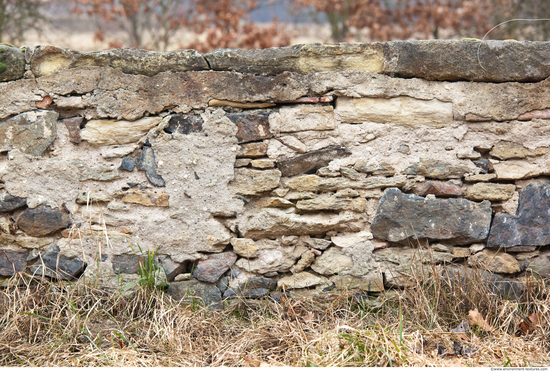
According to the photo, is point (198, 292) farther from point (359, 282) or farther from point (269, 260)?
point (359, 282)

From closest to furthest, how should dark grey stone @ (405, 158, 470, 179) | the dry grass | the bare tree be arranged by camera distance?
the dry grass < dark grey stone @ (405, 158, 470, 179) < the bare tree

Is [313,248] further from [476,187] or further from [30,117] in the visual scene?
[30,117]

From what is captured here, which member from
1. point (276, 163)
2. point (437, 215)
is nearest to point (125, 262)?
point (276, 163)

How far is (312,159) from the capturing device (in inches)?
81.7

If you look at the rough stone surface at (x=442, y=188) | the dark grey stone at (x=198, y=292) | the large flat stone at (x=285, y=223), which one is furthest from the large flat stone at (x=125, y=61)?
the rough stone surface at (x=442, y=188)

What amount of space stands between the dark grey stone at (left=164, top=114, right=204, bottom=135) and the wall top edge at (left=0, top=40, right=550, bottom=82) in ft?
0.77

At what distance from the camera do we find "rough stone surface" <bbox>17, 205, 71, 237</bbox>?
2.03m

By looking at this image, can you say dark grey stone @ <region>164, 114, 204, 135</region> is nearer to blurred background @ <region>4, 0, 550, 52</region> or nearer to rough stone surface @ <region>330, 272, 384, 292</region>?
rough stone surface @ <region>330, 272, 384, 292</region>

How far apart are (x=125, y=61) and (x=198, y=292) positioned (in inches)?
47.7

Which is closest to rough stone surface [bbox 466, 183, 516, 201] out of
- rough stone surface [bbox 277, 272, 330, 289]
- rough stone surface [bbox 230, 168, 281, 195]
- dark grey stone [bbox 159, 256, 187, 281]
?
rough stone surface [bbox 277, 272, 330, 289]

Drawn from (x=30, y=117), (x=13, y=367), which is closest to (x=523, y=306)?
(x=13, y=367)

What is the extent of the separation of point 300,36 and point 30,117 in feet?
17.9

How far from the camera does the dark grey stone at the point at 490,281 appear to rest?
6.52 ft

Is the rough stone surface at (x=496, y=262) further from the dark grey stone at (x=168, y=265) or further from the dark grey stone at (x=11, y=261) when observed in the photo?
the dark grey stone at (x=11, y=261)
